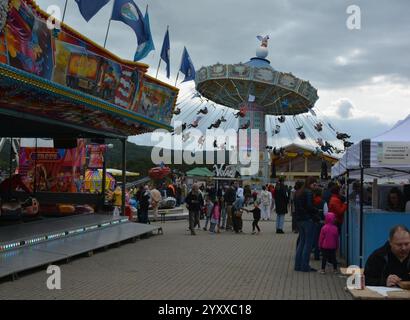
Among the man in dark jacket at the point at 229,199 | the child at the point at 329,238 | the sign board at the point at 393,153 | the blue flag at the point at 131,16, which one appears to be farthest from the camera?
the man in dark jacket at the point at 229,199

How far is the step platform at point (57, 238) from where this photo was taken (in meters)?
9.66

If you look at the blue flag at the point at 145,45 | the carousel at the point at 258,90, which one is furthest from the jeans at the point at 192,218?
the carousel at the point at 258,90

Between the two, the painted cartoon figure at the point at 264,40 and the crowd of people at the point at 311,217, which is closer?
the crowd of people at the point at 311,217

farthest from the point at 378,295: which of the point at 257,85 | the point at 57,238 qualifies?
the point at 257,85

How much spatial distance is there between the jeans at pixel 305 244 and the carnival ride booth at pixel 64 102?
4622 mm

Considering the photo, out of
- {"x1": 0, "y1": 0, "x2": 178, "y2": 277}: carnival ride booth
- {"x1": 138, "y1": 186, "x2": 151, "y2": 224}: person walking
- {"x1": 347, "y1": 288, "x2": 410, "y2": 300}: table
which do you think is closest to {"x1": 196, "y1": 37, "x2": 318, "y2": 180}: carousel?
{"x1": 138, "y1": 186, "x2": 151, "y2": 224}: person walking

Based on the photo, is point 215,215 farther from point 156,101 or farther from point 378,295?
point 378,295

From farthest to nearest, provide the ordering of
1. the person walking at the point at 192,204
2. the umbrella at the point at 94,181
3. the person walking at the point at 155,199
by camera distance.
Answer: the umbrella at the point at 94,181 < the person walking at the point at 155,199 < the person walking at the point at 192,204

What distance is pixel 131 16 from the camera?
549 inches

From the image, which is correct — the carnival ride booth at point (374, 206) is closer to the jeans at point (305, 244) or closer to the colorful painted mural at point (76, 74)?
the jeans at point (305, 244)

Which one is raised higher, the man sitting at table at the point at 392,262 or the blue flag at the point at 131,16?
the blue flag at the point at 131,16

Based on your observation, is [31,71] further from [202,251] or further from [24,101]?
[202,251]
